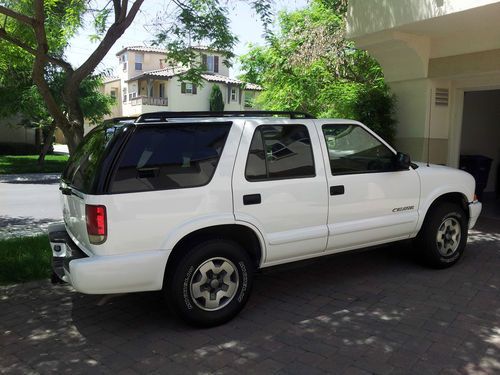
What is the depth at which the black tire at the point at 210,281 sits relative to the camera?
3959 mm

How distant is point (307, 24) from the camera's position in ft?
38.4

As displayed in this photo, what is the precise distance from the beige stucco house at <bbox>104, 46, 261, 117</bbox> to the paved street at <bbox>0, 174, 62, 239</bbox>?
25468 millimetres

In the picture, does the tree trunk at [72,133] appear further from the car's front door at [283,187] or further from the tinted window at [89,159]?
the car's front door at [283,187]

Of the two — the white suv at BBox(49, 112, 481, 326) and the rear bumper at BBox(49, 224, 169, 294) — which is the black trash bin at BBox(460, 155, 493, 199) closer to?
the white suv at BBox(49, 112, 481, 326)

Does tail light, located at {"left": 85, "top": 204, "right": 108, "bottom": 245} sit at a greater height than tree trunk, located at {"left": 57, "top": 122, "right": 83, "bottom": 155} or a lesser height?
lesser

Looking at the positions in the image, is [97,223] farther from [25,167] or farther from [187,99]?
[187,99]

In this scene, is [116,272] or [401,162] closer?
[116,272]

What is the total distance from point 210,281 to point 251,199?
0.79 meters

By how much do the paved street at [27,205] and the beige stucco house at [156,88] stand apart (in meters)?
25.5

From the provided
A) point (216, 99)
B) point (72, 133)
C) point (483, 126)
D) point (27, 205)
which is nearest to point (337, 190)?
point (72, 133)

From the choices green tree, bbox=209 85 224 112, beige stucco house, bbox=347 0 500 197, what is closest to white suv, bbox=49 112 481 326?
beige stucco house, bbox=347 0 500 197

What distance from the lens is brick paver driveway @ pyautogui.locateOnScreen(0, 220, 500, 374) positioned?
3.58 metres

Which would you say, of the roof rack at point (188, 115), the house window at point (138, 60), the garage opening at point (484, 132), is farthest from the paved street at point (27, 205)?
the house window at point (138, 60)

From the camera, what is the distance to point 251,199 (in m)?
4.23
